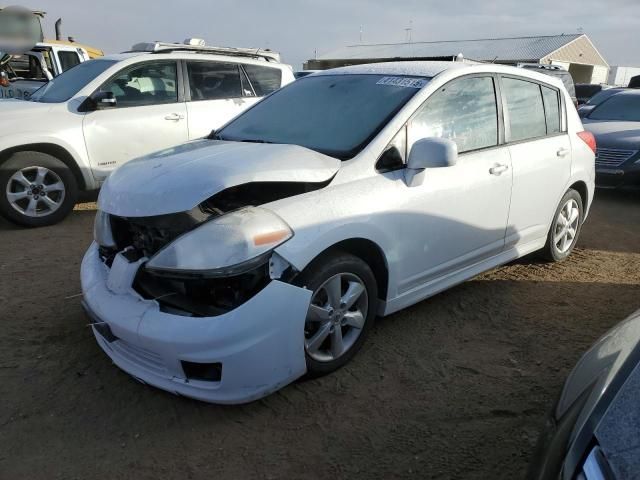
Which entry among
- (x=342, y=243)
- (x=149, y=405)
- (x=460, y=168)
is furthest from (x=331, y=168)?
(x=149, y=405)

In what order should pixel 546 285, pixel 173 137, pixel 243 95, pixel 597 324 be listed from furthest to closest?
pixel 243 95, pixel 173 137, pixel 546 285, pixel 597 324

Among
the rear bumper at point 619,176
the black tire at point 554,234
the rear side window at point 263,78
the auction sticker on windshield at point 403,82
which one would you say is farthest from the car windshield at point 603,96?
the auction sticker on windshield at point 403,82

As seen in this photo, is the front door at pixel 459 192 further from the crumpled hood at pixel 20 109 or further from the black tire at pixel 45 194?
the crumpled hood at pixel 20 109

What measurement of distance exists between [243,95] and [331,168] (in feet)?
15.3

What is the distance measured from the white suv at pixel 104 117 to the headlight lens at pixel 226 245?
3.82 m

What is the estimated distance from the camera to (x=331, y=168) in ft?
9.77

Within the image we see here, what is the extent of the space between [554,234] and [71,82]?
5520mm

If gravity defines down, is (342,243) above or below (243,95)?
below

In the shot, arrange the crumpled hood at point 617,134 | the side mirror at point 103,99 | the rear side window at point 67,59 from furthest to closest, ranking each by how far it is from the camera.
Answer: the rear side window at point 67,59 → the crumpled hood at point 617,134 → the side mirror at point 103,99

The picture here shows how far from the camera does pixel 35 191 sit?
576 centimetres

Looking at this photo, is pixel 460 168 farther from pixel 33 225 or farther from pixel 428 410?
pixel 33 225

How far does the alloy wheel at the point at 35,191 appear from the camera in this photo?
5.66 metres

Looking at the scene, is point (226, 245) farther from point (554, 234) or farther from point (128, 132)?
point (128, 132)

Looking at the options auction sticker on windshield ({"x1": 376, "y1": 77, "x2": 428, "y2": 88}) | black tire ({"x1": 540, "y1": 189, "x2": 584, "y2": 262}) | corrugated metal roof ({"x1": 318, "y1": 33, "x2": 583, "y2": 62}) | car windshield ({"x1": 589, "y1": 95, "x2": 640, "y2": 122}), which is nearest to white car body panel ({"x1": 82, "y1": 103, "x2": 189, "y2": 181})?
auction sticker on windshield ({"x1": 376, "y1": 77, "x2": 428, "y2": 88})
